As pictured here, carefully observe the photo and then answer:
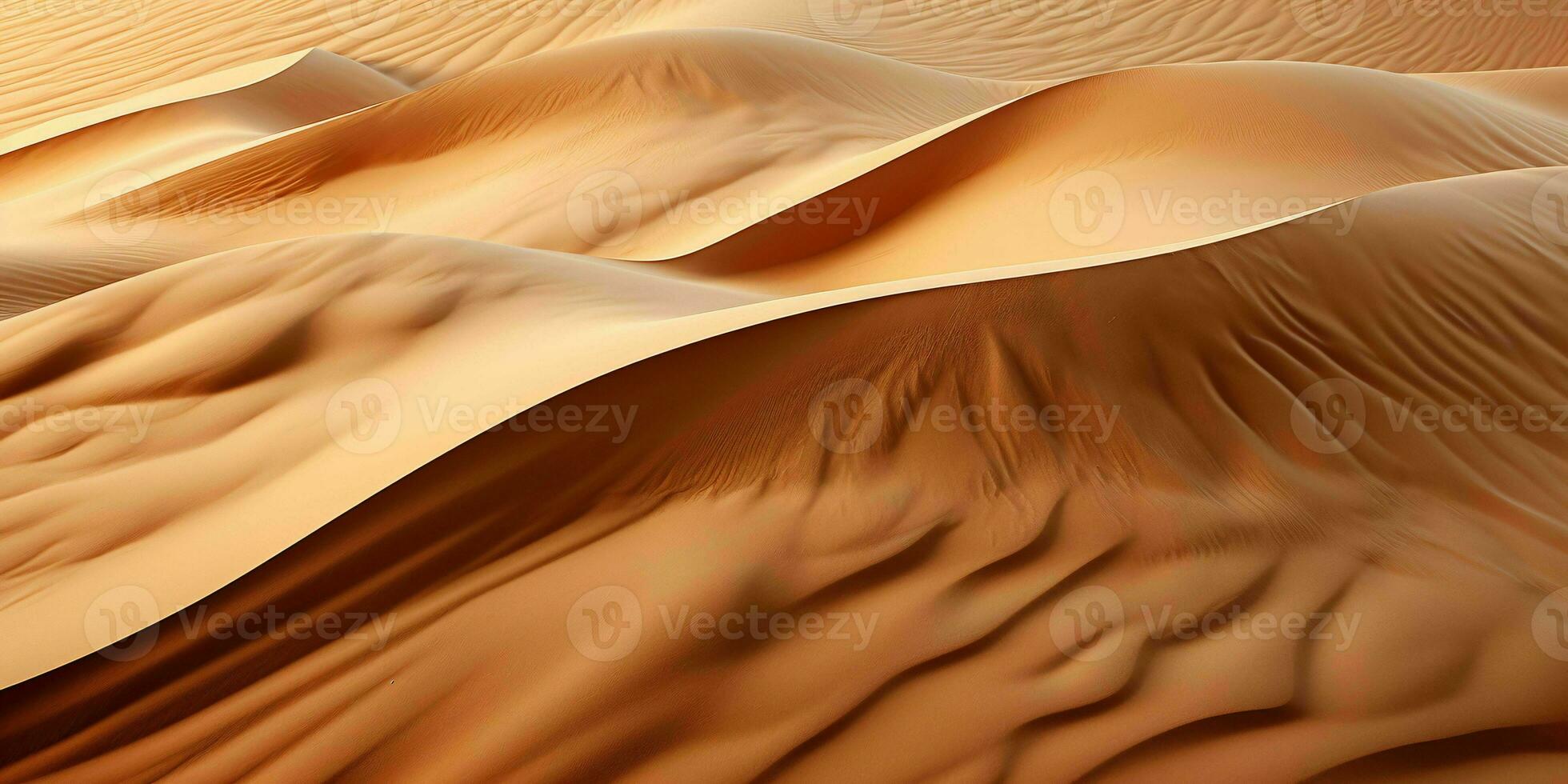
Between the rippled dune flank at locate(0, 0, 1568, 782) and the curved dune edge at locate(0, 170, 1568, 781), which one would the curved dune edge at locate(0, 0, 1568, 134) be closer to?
the rippled dune flank at locate(0, 0, 1568, 782)

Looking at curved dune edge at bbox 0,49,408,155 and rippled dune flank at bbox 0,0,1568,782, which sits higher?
curved dune edge at bbox 0,49,408,155

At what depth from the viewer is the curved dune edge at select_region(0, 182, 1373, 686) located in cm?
229

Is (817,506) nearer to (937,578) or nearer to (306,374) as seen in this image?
(937,578)

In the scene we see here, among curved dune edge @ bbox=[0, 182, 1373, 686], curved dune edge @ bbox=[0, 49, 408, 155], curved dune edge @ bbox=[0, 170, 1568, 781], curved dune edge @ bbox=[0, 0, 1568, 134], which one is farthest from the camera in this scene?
curved dune edge @ bbox=[0, 0, 1568, 134]

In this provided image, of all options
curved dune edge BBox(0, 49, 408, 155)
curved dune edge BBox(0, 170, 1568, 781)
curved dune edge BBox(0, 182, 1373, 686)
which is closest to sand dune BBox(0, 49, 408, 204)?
curved dune edge BBox(0, 49, 408, 155)

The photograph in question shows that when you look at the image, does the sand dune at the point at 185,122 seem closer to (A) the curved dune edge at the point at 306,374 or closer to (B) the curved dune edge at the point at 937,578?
(A) the curved dune edge at the point at 306,374

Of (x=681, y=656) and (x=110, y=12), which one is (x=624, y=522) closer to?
(x=681, y=656)

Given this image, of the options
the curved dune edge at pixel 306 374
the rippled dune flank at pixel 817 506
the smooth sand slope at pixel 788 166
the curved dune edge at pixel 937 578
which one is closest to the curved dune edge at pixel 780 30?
the smooth sand slope at pixel 788 166

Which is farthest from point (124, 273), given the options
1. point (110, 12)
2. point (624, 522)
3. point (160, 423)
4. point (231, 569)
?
point (110, 12)

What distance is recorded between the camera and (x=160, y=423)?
9.46 ft

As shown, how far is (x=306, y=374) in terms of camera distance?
3.01 meters

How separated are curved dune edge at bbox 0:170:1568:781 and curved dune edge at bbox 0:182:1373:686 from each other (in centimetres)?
9

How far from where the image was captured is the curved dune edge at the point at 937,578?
2004 millimetres

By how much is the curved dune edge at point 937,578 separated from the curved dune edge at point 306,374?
0.30 ft
